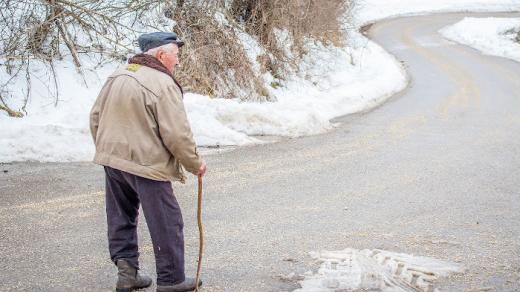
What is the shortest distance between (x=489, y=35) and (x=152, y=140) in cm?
3485

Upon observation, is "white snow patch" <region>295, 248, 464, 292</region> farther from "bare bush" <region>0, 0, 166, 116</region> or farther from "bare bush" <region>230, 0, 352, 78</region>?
"bare bush" <region>230, 0, 352, 78</region>

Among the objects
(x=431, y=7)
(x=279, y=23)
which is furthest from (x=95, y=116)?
(x=431, y=7)

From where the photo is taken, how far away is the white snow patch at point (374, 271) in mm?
4387

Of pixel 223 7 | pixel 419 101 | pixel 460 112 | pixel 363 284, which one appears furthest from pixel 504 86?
pixel 363 284

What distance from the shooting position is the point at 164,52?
12.7 feet

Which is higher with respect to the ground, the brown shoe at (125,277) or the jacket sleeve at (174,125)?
the jacket sleeve at (174,125)

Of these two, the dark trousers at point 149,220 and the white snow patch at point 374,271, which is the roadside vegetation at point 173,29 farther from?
the white snow patch at point 374,271

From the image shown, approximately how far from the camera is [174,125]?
370 centimetres

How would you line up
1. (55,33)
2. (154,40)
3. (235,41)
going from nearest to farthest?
(154,40), (55,33), (235,41)

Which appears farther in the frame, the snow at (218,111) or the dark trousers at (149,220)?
the snow at (218,111)

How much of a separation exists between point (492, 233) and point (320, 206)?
179 cm

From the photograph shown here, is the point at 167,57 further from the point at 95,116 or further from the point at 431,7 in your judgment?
the point at 431,7

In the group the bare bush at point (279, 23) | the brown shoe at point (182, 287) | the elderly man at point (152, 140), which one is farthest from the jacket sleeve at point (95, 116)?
the bare bush at point (279, 23)

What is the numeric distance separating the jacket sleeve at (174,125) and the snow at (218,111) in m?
4.87
